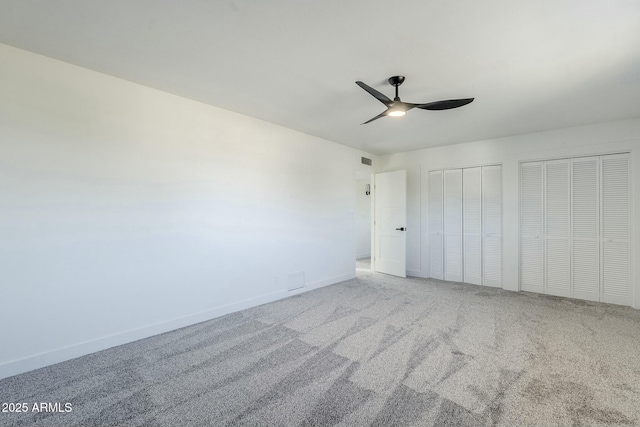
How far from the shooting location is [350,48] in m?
2.16

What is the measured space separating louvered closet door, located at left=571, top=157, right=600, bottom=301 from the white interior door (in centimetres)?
251

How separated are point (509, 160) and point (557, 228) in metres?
1.26

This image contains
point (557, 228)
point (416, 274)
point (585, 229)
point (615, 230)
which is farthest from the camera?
point (416, 274)

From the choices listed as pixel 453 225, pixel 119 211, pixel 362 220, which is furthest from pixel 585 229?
pixel 119 211

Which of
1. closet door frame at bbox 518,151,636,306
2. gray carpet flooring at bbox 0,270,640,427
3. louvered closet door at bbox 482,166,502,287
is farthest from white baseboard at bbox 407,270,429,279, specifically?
gray carpet flooring at bbox 0,270,640,427

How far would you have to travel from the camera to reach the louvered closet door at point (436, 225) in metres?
5.37

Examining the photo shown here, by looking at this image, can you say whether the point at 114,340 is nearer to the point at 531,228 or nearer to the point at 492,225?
the point at 492,225

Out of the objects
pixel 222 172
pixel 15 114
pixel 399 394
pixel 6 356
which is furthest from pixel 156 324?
pixel 399 394

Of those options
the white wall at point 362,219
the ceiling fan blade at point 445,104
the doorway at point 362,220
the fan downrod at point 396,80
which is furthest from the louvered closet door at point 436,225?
the fan downrod at point 396,80

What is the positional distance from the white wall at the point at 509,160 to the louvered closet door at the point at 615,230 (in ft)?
0.27

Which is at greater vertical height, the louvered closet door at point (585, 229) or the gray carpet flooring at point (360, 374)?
the louvered closet door at point (585, 229)

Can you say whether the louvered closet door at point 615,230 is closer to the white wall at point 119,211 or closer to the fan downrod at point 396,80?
the fan downrod at point 396,80

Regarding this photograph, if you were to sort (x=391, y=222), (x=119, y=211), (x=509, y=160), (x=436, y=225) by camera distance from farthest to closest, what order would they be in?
(x=391, y=222) → (x=436, y=225) → (x=509, y=160) → (x=119, y=211)

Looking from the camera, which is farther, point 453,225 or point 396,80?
point 453,225
